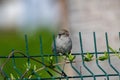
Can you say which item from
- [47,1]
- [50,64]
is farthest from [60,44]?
[47,1]

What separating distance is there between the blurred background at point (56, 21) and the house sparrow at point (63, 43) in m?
1.42

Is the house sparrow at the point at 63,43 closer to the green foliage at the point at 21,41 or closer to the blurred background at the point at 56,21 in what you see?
the blurred background at the point at 56,21

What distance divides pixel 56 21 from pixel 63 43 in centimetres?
1387

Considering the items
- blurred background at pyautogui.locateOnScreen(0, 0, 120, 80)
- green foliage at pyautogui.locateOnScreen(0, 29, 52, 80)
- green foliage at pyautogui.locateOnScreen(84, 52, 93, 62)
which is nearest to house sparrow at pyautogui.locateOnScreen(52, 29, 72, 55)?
green foliage at pyautogui.locateOnScreen(84, 52, 93, 62)

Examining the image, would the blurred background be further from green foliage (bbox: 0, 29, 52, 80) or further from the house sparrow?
the house sparrow

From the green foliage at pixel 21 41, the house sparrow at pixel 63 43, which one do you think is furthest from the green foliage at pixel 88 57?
the green foliage at pixel 21 41

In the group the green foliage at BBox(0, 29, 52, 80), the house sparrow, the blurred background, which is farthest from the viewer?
the green foliage at BBox(0, 29, 52, 80)

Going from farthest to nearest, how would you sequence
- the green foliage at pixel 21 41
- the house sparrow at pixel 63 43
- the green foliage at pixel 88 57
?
the green foliage at pixel 21 41
the house sparrow at pixel 63 43
the green foliage at pixel 88 57

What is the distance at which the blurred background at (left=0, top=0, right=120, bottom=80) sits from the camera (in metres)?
9.92

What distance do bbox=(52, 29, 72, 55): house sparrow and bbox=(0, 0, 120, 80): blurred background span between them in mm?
1421

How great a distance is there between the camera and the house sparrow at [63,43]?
6.75m

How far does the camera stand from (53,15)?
21359 millimetres

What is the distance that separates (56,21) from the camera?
2077 cm

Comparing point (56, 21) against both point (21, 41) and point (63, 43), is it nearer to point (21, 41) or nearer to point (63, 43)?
point (21, 41)
